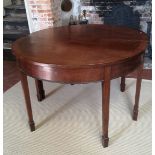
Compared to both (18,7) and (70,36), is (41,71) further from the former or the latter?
(18,7)

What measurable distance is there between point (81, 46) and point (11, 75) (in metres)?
1.88

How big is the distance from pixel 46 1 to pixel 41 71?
5.22 feet

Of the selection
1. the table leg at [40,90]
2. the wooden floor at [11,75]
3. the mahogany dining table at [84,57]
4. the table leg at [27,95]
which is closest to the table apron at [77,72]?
the mahogany dining table at [84,57]

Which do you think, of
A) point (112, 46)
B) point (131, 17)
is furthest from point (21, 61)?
point (131, 17)

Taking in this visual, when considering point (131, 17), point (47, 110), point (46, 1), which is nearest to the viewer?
point (47, 110)

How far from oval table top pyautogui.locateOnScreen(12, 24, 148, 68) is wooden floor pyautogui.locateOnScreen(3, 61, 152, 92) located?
3.65 feet

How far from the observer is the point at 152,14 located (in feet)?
10.5

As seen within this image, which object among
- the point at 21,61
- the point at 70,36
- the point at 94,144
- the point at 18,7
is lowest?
the point at 94,144

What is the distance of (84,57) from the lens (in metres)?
1.70

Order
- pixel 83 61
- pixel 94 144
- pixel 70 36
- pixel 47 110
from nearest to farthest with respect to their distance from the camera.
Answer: pixel 83 61, pixel 94 144, pixel 70 36, pixel 47 110

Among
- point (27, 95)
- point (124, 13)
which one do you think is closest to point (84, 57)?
point (27, 95)

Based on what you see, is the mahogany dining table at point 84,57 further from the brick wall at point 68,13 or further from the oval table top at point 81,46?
the brick wall at point 68,13

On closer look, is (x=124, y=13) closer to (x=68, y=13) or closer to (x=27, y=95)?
(x=68, y=13)

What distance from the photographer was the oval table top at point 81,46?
1.67m
